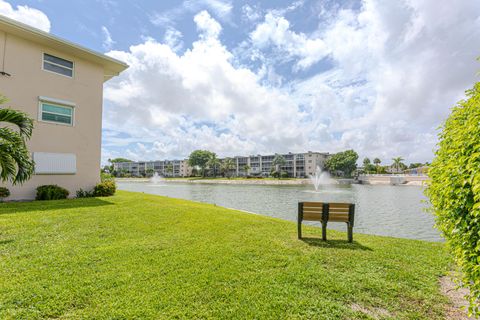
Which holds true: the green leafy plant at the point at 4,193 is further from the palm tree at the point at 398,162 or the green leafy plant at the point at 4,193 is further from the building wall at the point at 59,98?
the palm tree at the point at 398,162

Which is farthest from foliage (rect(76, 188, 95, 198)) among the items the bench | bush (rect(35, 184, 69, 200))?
the bench

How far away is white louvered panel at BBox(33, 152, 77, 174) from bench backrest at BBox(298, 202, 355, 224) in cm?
1225

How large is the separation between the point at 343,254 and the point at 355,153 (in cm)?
9210

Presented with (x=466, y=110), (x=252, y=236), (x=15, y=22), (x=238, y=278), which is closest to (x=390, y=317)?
(x=238, y=278)

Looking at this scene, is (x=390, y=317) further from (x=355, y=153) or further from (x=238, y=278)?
(x=355, y=153)

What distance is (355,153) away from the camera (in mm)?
86938

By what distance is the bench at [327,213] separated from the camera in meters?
5.72

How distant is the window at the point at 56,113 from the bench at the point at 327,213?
511 inches

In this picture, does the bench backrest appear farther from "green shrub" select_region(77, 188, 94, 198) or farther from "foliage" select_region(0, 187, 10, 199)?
"foliage" select_region(0, 187, 10, 199)

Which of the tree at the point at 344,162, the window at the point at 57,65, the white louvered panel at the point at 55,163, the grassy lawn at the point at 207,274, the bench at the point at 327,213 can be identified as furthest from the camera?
the tree at the point at 344,162

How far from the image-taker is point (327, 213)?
19.2ft

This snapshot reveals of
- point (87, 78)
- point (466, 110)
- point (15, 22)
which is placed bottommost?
point (466, 110)

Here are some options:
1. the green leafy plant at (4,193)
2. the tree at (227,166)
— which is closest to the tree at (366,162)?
the tree at (227,166)

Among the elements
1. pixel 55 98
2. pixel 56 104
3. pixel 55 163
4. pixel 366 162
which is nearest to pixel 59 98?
pixel 55 98
